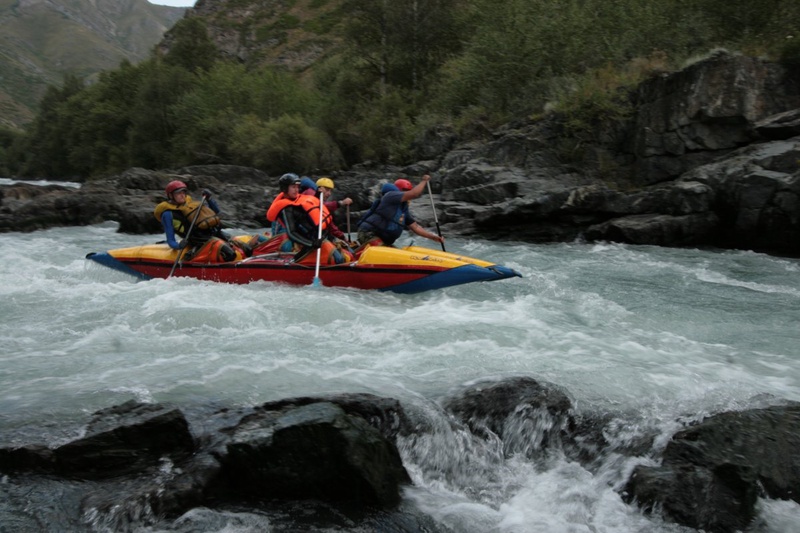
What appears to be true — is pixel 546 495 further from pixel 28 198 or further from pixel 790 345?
pixel 28 198

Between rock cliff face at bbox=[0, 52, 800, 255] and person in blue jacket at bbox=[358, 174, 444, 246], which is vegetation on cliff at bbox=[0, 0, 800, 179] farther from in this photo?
person in blue jacket at bbox=[358, 174, 444, 246]

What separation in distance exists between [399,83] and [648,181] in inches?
579

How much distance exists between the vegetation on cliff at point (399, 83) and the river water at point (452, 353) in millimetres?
8314

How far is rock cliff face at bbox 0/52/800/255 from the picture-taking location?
39.3 ft

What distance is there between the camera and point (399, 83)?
27.3 m

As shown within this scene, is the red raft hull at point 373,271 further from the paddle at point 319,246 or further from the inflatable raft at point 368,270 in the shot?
the paddle at point 319,246

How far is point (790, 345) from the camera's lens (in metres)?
6.56

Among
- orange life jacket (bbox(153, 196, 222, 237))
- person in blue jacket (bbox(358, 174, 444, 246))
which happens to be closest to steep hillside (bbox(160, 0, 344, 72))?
orange life jacket (bbox(153, 196, 222, 237))

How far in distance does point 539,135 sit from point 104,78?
3353 cm

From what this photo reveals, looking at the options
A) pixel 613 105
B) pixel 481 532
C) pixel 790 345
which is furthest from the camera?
pixel 613 105

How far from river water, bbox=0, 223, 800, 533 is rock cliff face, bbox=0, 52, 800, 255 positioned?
1969 mm

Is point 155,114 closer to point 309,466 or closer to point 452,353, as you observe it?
point 452,353

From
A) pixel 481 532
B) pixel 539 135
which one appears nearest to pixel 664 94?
pixel 539 135

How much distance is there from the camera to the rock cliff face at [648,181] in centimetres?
1199
